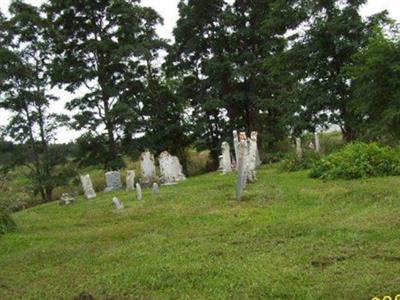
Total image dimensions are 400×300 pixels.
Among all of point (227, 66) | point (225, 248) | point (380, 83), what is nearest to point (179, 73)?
point (227, 66)

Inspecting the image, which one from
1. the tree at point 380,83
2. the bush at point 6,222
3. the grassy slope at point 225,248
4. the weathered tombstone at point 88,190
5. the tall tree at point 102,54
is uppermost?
the tall tree at point 102,54

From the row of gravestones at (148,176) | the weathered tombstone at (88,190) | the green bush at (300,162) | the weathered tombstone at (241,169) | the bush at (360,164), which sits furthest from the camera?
the weathered tombstone at (88,190)

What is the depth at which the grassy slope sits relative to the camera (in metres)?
6.42

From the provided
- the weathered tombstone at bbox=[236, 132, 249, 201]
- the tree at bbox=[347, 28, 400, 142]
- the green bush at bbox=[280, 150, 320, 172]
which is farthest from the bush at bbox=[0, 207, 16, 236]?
the tree at bbox=[347, 28, 400, 142]

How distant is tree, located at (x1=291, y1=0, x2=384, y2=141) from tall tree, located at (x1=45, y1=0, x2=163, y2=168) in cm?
786

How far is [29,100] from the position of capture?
79.0 ft

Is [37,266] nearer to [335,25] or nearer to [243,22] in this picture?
[335,25]

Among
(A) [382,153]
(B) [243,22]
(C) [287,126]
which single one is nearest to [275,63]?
(C) [287,126]

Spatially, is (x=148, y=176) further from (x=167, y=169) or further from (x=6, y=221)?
(x=6, y=221)

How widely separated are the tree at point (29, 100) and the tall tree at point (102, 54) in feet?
3.75

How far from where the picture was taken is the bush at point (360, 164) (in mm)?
14484

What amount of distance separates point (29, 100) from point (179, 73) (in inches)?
354

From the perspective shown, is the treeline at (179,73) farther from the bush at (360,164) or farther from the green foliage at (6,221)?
the green foliage at (6,221)

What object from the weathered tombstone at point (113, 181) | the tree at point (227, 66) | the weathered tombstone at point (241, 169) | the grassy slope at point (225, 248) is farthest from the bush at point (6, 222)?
the tree at point (227, 66)
